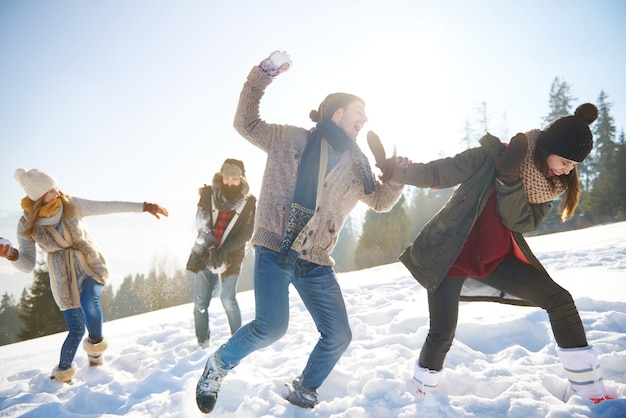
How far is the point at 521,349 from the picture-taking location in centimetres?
336

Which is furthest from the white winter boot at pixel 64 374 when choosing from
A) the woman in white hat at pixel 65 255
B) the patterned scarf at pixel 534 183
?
the patterned scarf at pixel 534 183

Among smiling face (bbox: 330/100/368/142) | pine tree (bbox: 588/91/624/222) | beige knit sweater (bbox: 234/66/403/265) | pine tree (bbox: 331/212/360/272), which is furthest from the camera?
pine tree (bbox: 331/212/360/272)

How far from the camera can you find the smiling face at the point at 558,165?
2236 mm

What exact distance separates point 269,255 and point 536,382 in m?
2.47

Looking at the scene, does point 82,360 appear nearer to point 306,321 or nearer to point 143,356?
point 143,356

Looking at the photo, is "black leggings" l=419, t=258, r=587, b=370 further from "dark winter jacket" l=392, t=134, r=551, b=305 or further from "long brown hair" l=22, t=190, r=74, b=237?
"long brown hair" l=22, t=190, r=74, b=237

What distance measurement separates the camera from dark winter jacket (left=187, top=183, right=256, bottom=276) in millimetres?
4527

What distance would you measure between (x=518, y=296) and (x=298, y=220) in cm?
175

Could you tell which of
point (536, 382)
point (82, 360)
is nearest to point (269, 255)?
point (536, 382)

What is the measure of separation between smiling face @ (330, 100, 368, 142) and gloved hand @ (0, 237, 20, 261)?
372 centimetres

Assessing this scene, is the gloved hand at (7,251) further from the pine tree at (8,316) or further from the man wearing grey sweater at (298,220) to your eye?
the pine tree at (8,316)

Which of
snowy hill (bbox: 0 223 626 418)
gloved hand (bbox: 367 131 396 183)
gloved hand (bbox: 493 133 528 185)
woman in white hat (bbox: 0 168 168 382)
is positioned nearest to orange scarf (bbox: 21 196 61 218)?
woman in white hat (bbox: 0 168 168 382)

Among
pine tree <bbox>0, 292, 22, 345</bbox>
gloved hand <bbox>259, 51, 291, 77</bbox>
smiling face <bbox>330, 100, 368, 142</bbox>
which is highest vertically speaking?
gloved hand <bbox>259, 51, 291, 77</bbox>

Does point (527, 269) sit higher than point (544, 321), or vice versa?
point (527, 269)
